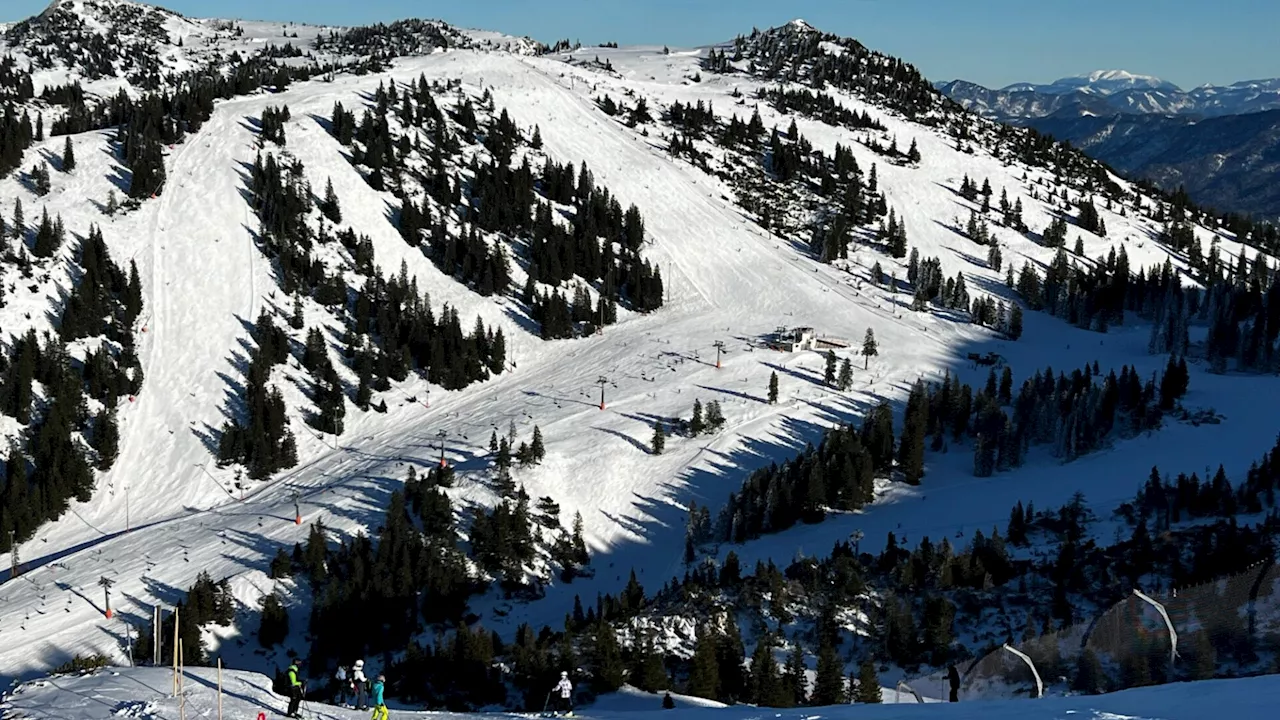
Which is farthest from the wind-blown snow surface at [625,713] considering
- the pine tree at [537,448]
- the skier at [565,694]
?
the pine tree at [537,448]

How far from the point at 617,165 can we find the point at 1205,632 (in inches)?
5126

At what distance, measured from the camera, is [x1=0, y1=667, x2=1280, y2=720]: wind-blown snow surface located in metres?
22.8

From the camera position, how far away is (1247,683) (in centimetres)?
2345

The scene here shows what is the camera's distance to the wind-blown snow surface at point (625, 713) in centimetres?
2277

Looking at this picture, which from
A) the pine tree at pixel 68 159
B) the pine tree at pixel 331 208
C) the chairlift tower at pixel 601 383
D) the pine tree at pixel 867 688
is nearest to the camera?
the pine tree at pixel 867 688

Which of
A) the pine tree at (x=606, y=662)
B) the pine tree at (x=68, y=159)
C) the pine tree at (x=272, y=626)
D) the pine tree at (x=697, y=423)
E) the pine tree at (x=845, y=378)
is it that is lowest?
the pine tree at (x=272, y=626)

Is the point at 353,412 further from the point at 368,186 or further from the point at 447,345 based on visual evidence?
the point at 368,186

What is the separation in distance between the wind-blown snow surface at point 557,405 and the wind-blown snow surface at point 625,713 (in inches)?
1104

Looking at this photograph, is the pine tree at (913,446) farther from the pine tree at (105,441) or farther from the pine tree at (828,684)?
the pine tree at (105,441)

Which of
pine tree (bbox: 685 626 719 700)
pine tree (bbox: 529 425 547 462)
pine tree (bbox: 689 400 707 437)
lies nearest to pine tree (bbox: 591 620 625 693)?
pine tree (bbox: 685 626 719 700)

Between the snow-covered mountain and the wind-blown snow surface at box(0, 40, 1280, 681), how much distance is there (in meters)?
0.40

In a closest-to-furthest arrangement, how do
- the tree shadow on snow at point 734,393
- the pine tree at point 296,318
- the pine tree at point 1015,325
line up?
the tree shadow on snow at point 734,393
the pine tree at point 296,318
the pine tree at point 1015,325

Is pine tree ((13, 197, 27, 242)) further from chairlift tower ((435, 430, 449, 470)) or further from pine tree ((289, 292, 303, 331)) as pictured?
chairlift tower ((435, 430, 449, 470))

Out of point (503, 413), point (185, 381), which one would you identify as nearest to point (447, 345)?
point (503, 413)
